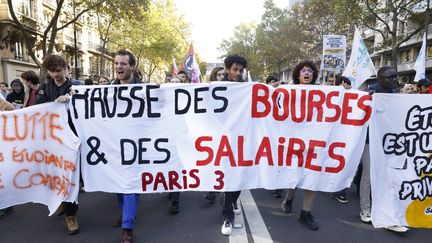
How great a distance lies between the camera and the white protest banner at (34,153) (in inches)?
140

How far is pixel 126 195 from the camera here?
11.4 feet

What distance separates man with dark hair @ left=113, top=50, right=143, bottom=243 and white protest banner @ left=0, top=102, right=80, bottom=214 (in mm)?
581

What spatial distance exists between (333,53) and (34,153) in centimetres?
870

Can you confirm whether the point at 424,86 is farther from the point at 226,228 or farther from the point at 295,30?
the point at 295,30

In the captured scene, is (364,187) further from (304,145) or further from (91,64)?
(91,64)

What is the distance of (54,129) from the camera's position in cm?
356

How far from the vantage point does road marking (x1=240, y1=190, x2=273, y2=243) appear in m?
3.55

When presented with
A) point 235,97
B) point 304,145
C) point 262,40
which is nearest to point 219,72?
point 235,97

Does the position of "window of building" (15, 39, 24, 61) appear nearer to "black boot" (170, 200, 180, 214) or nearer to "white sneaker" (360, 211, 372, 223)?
"black boot" (170, 200, 180, 214)

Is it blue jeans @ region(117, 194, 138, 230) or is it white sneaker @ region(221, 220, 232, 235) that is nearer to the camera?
blue jeans @ region(117, 194, 138, 230)

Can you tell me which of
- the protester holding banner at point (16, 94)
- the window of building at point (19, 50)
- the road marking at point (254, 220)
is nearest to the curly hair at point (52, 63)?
the road marking at point (254, 220)

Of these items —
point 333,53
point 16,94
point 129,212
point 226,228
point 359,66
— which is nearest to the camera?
point 129,212

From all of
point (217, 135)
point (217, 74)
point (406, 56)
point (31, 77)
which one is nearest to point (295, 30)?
point (406, 56)

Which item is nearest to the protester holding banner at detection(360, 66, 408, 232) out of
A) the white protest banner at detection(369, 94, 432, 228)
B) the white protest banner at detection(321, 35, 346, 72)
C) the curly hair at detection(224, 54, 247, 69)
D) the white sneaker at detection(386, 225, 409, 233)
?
the white sneaker at detection(386, 225, 409, 233)
